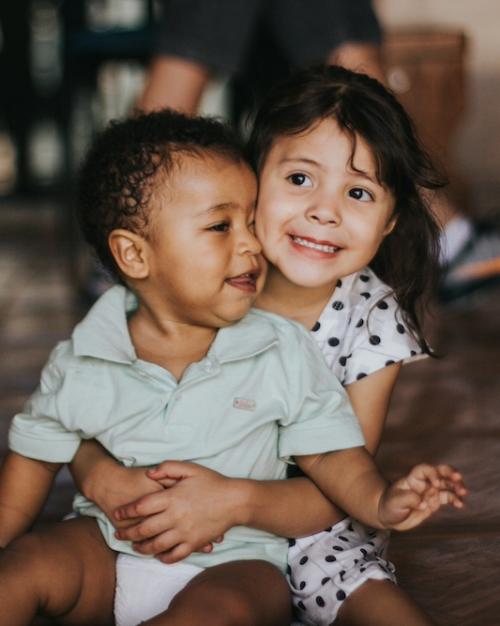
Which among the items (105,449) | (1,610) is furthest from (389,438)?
(1,610)

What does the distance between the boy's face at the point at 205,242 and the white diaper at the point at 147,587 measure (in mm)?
271

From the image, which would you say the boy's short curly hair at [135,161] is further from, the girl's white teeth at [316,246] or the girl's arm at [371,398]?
the girl's arm at [371,398]

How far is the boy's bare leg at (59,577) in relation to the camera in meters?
1.02

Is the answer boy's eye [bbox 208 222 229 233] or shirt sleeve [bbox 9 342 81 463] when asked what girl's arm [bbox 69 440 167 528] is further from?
boy's eye [bbox 208 222 229 233]

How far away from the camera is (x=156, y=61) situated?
2.14m

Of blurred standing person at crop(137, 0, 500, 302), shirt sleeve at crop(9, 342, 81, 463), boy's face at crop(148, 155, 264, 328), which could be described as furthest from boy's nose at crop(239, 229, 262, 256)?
blurred standing person at crop(137, 0, 500, 302)

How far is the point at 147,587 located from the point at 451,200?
5.84 ft

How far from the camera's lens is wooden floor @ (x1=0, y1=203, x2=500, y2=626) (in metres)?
1.22

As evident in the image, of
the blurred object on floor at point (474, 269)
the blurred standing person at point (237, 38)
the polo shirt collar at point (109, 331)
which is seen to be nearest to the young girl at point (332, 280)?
the polo shirt collar at point (109, 331)

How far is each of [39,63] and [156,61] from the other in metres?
3.28

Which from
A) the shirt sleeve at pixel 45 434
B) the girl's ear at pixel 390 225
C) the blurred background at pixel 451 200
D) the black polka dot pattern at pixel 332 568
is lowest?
the blurred background at pixel 451 200

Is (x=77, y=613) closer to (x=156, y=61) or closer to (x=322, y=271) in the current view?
(x=322, y=271)

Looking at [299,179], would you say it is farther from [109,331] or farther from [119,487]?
[119,487]

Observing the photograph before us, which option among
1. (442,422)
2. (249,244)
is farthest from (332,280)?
(442,422)
